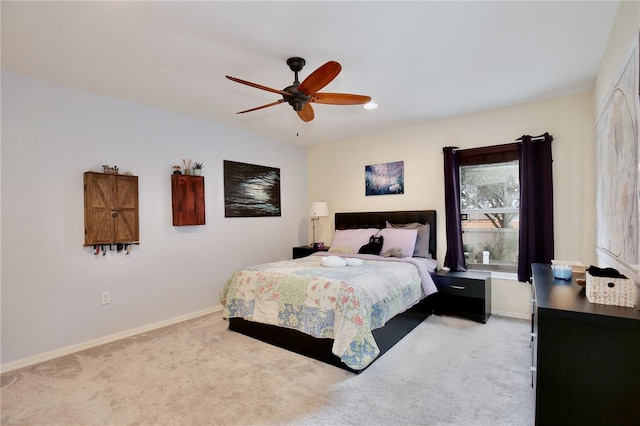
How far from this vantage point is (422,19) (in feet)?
6.79

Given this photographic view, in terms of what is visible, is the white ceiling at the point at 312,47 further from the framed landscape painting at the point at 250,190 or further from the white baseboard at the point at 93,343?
the white baseboard at the point at 93,343

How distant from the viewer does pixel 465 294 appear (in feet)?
11.8

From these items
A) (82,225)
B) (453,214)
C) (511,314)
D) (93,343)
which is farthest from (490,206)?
(93,343)

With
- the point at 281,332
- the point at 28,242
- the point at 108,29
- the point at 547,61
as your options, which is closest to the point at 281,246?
the point at 281,332

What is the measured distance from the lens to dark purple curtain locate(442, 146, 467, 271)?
4.01 m

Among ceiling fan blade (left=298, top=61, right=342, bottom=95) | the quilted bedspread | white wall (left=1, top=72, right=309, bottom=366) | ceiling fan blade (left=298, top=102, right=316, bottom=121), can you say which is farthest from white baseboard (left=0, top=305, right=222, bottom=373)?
ceiling fan blade (left=298, top=61, right=342, bottom=95)

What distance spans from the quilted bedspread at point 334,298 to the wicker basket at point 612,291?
1.44 m

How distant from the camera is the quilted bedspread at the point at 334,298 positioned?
8.00 ft

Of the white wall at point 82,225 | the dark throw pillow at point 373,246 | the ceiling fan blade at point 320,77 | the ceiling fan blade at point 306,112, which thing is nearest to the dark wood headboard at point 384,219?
the dark throw pillow at point 373,246

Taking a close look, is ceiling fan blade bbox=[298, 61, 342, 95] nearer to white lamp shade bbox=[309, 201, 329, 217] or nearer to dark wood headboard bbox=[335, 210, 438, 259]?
dark wood headboard bbox=[335, 210, 438, 259]

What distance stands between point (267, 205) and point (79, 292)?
261 cm

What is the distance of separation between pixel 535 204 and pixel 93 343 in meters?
4.83

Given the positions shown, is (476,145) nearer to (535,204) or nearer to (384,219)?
(535,204)

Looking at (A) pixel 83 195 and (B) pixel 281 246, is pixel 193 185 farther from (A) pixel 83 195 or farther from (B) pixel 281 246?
(B) pixel 281 246
